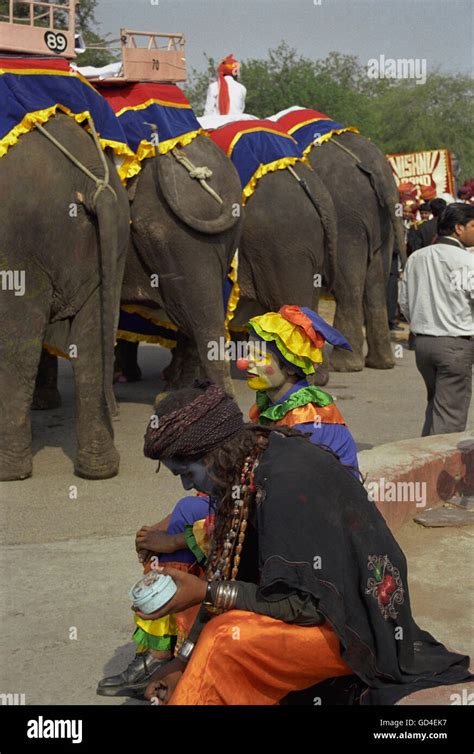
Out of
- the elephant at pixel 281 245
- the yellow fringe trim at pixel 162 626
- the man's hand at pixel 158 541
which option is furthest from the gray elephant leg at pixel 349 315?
the yellow fringe trim at pixel 162 626

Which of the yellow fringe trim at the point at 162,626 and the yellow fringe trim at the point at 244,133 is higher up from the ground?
the yellow fringe trim at the point at 244,133

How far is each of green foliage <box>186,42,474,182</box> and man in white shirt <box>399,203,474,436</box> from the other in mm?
28601

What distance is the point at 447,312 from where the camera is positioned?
21.4 ft

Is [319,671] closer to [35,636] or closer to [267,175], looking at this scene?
[35,636]

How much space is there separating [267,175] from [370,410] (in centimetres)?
214

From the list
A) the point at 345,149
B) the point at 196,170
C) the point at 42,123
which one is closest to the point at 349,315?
the point at 345,149

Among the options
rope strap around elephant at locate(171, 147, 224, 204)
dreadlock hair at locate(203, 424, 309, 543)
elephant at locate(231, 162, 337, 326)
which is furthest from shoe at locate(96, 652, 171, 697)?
elephant at locate(231, 162, 337, 326)

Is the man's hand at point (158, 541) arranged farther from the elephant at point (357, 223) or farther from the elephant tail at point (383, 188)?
the elephant tail at point (383, 188)

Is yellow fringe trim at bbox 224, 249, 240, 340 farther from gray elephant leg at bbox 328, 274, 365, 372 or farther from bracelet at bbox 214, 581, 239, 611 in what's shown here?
bracelet at bbox 214, 581, 239, 611

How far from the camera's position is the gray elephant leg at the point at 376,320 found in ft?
37.9

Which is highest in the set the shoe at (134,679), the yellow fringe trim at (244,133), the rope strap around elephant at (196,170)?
the yellow fringe trim at (244,133)

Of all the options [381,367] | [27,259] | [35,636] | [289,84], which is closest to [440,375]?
[27,259]

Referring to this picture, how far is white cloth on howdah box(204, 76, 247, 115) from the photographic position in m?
10.8

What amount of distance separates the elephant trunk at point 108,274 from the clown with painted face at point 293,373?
2538 mm
